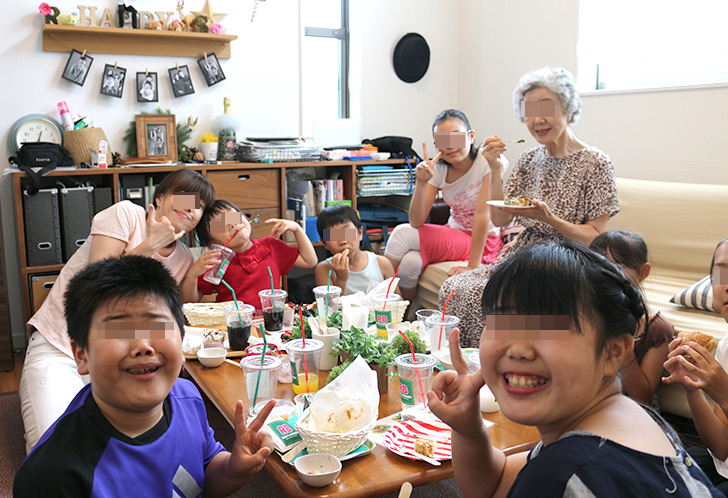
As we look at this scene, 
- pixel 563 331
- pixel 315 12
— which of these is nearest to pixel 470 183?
pixel 315 12

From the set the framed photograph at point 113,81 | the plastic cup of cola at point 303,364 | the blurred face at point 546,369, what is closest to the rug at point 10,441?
the plastic cup of cola at point 303,364

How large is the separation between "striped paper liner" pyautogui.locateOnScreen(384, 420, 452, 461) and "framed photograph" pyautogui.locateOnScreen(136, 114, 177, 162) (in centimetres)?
288

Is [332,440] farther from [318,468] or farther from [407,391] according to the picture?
[407,391]

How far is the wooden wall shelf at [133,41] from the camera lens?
3.75 m

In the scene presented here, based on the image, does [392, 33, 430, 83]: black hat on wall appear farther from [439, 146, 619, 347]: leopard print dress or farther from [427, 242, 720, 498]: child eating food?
[427, 242, 720, 498]: child eating food

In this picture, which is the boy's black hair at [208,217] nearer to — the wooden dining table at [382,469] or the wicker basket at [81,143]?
the wooden dining table at [382,469]

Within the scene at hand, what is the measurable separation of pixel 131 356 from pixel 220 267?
1396mm

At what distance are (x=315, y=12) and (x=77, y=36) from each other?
170 cm

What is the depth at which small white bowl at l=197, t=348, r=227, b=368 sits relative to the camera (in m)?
2.02

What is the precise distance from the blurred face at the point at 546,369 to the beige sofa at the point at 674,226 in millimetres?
1955

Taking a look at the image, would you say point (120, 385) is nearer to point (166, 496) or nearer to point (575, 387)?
point (166, 496)

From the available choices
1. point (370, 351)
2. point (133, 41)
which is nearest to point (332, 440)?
point (370, 351)

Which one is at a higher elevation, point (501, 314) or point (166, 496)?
point (501, 314)

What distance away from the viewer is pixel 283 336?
211 cm
